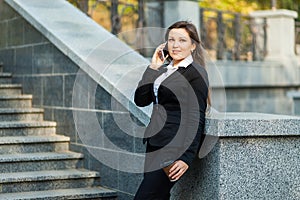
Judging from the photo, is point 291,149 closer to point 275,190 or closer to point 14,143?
point 275,190

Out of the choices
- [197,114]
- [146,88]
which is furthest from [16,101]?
[197,114]

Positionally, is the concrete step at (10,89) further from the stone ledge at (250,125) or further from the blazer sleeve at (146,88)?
the stone ledge at (250,125)

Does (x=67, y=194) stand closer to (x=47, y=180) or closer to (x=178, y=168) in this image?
(x=47, y=180)

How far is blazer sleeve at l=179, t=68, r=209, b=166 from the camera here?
528cm

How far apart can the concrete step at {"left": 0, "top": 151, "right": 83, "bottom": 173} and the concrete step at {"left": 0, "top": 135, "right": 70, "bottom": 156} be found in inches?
4.3

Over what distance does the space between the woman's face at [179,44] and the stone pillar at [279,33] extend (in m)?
11.6

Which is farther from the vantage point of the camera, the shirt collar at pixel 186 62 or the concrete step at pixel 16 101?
the concrete step at pixel 16 101

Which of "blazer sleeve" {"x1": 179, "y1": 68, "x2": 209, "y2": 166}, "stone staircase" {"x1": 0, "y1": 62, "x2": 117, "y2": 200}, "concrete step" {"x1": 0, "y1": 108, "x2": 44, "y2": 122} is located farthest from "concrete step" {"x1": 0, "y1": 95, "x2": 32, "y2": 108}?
"blazer sleeve" {"x1": 179, "y1": 68, "x2": 209, "y2": 166}

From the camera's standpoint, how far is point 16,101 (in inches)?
345

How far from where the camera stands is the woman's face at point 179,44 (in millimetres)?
5414

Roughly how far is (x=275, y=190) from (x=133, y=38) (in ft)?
22.7

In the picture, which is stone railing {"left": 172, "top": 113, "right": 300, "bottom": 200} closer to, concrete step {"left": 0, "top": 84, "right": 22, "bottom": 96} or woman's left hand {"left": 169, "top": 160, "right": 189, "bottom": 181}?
woman's left hand {"left": 169, "top": 160, "right": 189, "bottom": 181}

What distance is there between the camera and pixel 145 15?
13070mm

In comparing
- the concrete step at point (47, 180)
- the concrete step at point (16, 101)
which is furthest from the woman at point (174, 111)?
the concrete step at point (16, 101)
